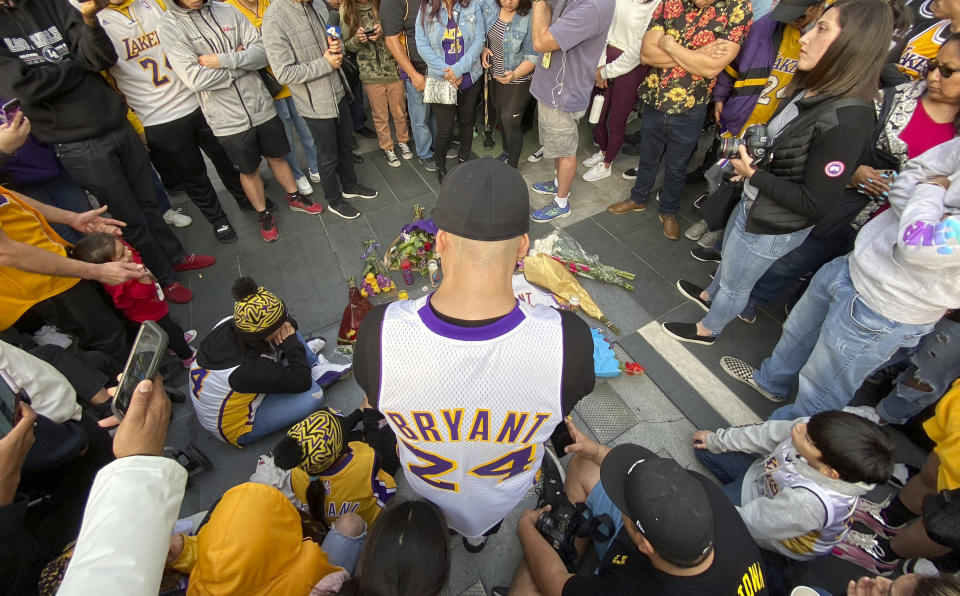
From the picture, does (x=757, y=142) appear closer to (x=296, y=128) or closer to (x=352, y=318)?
(x=352, y=318)

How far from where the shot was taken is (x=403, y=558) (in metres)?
1.51

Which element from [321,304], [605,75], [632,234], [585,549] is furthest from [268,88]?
[585,549]

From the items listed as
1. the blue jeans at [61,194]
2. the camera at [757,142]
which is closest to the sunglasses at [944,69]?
the camera at [757,142]

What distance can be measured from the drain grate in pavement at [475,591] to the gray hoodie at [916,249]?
2610 mm

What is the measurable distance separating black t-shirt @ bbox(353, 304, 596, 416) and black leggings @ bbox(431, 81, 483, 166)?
3906mm

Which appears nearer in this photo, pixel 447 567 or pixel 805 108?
pixel 447 567

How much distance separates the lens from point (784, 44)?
11.7 ft

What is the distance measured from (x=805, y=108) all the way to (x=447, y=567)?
2.89m

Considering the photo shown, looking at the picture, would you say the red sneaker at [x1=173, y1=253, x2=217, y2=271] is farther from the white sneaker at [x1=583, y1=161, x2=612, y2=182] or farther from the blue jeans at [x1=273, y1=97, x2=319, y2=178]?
the white sneaker at [x1=583, y1=161, x2=612, y2=182]

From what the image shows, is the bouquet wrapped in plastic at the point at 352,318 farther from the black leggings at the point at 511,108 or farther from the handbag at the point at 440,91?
the black leggings at the point at 511,108

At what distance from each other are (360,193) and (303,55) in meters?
1.55

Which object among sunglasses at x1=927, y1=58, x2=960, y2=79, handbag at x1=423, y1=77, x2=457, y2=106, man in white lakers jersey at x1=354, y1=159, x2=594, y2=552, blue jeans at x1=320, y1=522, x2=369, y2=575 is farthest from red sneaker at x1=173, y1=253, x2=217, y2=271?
sunglasses at x1=927, y1=58, x2=960, y2=79

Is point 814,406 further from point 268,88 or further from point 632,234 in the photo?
point 268,88

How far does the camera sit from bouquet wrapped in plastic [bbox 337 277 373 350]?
367 centimetres
